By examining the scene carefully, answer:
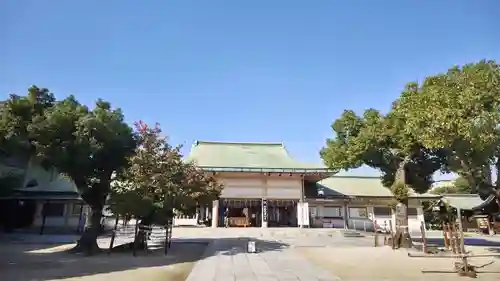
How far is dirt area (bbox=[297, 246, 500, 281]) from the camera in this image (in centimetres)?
977

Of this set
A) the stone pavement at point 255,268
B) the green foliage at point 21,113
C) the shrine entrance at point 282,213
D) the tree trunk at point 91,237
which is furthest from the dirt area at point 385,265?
the shrine entrance at point 282,213

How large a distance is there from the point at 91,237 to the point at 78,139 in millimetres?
4249

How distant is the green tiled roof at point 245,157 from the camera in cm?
2981

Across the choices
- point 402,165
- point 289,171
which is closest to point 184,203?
point 402,165

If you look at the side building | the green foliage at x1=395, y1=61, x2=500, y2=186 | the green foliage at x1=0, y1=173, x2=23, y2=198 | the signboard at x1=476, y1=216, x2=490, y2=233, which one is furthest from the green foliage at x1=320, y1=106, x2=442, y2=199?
the green foliage at x1=0, y1=173, x2=23, y2=198

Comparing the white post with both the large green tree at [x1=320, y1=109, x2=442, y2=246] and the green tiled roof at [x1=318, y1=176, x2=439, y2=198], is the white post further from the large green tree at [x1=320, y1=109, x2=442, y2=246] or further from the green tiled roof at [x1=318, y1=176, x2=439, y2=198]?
the large green tree at [x1=320, y1=109, x2=442, y2=246]

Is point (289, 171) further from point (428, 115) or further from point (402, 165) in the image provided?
point (428, 115)

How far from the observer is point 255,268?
1073 centimetres

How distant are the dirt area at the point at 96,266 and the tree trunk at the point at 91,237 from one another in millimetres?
580

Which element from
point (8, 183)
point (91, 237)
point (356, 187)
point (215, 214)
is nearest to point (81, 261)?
point (91, 237)

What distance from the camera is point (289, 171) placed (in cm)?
2983

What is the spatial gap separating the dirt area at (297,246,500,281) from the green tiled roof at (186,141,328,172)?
47.1ft

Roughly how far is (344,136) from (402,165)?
3.17 m

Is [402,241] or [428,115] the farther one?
[402,241]
